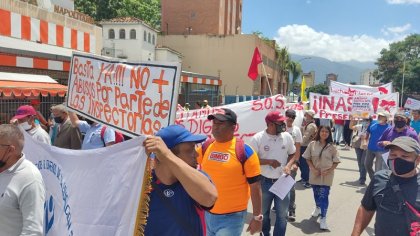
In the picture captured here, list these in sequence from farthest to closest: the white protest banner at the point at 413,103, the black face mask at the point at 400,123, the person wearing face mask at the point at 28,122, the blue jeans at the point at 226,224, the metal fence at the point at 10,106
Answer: the white protest banner at the point at 413,103
the metal fence at the point at 10,106
the black face mask at the point at 400,123
the person wearing face mask at the point at 28,122
the blue jeans at the point at 226,224

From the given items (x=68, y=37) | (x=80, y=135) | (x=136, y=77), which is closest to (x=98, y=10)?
(x=68, y=37)

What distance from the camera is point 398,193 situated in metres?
2.79

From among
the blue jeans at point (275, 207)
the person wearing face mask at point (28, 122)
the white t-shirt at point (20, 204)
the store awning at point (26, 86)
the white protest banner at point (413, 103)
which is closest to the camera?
the white t-shirt at point (20, 204)

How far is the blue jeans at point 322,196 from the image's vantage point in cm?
578

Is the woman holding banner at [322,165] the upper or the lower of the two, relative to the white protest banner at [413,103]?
lower

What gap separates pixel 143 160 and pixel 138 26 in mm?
34843

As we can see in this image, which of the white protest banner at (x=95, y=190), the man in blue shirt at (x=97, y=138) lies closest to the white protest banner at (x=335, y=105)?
the man in blue shirt at (x=97, y=138)

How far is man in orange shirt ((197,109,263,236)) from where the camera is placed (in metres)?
3.65

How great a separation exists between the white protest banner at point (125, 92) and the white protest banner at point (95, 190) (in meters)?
0.55

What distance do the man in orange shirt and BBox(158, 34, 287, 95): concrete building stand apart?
38943 millimetres

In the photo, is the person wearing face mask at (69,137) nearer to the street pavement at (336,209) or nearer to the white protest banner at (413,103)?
the street pavement at (336,209)

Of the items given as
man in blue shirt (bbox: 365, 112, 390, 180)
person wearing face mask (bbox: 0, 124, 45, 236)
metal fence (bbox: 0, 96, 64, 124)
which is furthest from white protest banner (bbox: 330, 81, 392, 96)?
person wearing face mask (bbox: 0, 124, 45, 236)

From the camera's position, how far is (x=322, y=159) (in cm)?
595

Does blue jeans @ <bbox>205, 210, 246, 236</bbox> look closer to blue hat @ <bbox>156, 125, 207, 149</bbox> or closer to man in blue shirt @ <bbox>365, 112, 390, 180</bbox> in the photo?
blue hat @ <bbox>156, 125, 207, 149</bbox>
